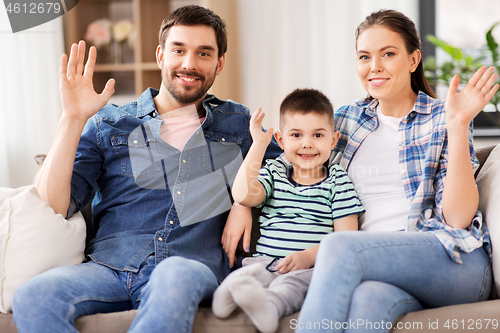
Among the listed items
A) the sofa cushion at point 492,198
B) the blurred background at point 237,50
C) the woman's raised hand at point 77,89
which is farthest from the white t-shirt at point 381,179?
the blurred background at point 237,50

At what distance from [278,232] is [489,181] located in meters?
0.65

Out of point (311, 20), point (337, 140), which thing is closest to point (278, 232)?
point (337, 140)

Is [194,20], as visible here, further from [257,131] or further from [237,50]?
[237,50]

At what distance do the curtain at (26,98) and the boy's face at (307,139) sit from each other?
166cm

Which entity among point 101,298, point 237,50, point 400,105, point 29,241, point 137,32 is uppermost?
point 137,32

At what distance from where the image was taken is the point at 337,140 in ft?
4.63

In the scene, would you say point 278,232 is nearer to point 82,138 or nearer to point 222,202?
point 222,202

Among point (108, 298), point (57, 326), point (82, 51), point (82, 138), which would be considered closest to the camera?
point (57, 326)

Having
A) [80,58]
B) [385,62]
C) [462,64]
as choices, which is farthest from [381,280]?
[462,64]

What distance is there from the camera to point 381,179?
134cm

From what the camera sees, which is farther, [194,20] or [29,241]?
[194,20]

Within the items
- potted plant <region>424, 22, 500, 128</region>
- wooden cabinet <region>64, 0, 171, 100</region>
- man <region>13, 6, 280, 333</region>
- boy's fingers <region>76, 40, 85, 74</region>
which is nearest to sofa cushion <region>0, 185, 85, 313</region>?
man <region>13, 6, 280, 333</region>

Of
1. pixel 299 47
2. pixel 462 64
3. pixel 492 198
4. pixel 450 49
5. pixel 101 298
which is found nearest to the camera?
pixel 101 298

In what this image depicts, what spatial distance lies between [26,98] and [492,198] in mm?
2317
